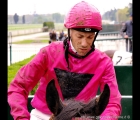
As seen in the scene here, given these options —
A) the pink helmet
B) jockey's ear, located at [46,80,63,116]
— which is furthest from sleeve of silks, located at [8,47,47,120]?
the pink helmet

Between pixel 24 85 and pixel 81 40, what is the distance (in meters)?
0.48

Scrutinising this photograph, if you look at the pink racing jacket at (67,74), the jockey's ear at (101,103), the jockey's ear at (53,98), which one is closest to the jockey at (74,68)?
the pink racing jacket at (67,74)

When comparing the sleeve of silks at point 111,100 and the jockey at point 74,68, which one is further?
the jockey at point 74,68

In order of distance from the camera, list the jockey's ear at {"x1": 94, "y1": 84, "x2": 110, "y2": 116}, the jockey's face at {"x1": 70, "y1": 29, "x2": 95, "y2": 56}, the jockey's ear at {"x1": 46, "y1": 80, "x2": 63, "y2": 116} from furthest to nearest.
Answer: the jockey's face at {"x1": 70, "y1": 29, "x2": 95, "y2": 56}, the jockey's ear at {"x1": 94, "y1": 84, "x2": 110, "y2": 116}, the jockey's ear at {"x1": 46, "y1": 80, "x2": 63, "y2": 116}

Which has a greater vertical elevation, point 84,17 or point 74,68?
point 84,17

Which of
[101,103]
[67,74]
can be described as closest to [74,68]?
[67,74]

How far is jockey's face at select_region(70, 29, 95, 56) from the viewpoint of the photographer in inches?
86.0

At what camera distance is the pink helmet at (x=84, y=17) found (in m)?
2.21

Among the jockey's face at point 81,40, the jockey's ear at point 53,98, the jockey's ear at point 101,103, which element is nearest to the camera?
the jockey's ear at point 53,98

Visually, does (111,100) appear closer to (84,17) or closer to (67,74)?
(67,74)

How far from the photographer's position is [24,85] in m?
2.20

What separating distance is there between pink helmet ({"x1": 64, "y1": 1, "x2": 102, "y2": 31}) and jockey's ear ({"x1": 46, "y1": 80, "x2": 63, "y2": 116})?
55 cm

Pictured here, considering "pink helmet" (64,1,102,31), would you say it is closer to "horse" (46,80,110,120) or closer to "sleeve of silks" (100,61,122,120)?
"sleeve of silks" (100,61,122,120)

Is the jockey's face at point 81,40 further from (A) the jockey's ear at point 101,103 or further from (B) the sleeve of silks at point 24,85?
(A) the jockey's ear at point 101,103
